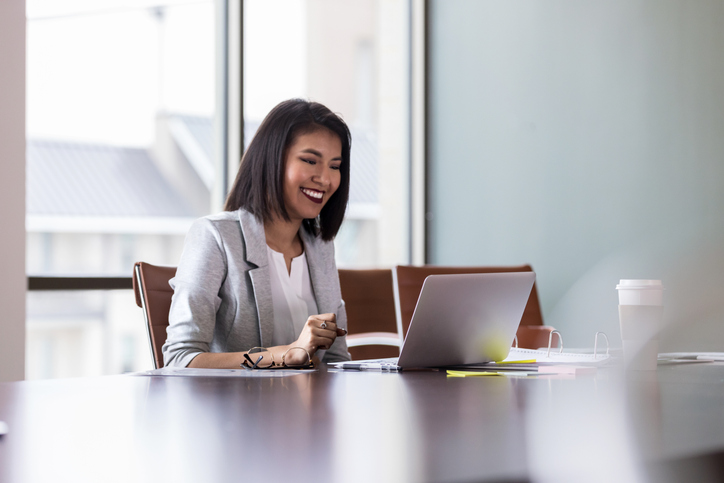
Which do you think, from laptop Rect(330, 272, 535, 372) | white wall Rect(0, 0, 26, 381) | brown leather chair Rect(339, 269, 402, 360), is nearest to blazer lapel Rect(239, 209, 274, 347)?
laptop Rect(330, 272, 535, 372)

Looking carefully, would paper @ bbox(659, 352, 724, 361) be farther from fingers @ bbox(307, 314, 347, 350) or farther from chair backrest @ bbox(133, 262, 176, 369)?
chair backrest @ bbox(133, 262, 176, 369)

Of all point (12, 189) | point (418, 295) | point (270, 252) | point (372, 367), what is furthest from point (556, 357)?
point (12, 189)

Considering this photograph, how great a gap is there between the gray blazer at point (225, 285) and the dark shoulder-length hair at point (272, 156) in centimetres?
8

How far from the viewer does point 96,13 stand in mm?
3686

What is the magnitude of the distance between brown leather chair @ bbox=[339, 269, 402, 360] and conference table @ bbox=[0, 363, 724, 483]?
186cm

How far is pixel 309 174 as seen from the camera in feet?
6.86

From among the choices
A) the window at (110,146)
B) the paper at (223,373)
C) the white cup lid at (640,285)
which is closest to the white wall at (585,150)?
the window at (110,146)

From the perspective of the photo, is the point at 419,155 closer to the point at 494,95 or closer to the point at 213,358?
the point at 494,95

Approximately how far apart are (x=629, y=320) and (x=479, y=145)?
9.61 ft

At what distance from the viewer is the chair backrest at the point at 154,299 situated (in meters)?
1.85

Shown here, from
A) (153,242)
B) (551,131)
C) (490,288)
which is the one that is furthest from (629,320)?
(153,242)

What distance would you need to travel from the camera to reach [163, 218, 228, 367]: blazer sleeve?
1.66 m

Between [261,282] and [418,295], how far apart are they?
39.1 inches

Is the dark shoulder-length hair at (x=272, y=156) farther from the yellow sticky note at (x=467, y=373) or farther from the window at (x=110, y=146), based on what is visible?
the window at (x=110, y=146)
